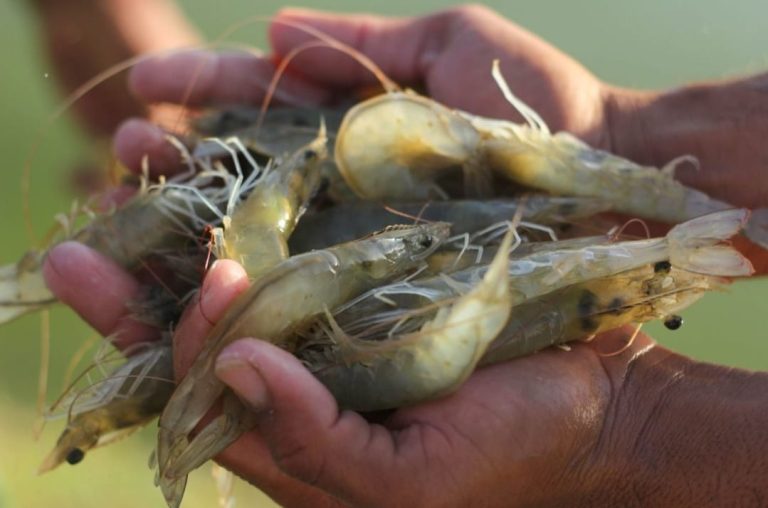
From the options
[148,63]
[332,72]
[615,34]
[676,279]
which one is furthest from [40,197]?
[676,279]

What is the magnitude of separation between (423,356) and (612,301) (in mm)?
444

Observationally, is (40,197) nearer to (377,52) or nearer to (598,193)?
(377,52)

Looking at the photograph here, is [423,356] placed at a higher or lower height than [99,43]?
higher

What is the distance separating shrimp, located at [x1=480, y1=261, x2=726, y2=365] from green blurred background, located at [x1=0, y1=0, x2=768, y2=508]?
1221mm

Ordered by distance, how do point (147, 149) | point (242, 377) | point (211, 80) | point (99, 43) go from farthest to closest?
1. point (99, 43)
2. point (211, 80)
3. point (147, 149)
4. point (242, 377)

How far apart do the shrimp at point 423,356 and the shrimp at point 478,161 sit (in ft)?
1.94

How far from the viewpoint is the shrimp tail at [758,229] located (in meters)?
2.21

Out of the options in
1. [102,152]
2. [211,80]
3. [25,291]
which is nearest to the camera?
[25,291]

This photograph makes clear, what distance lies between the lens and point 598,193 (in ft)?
7.19

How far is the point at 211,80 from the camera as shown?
3076 millimetres

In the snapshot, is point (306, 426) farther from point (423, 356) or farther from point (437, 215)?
point (437, 215)

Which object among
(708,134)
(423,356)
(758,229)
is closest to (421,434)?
(423,356)

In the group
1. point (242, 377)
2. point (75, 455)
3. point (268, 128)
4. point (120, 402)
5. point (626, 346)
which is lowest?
point (75, 455)

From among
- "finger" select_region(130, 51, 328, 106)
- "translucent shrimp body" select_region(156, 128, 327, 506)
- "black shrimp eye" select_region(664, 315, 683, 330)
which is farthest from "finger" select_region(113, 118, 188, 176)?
"black shrimp eye" select_region(664, 315, 683, 330)
